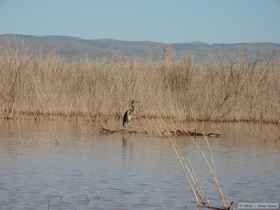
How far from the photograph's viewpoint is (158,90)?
21.1m

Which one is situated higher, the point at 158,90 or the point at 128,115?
the point at 158,90

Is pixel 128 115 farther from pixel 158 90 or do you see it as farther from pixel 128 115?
pixel 158 90

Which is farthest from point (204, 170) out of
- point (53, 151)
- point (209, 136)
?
point (209, 136)

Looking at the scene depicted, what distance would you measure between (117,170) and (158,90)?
29.4 feet

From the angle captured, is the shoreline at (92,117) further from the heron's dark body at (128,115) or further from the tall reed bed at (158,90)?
the heron's dark body at (128,115)

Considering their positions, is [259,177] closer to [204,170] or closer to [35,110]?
[204,170]

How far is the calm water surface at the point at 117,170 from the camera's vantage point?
973 cm

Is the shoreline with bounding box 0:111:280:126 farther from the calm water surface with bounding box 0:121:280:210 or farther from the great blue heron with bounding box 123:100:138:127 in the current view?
the calm water surface with bounding box 0:121:280:210

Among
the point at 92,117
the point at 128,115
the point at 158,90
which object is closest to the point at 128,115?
the point at 128,115

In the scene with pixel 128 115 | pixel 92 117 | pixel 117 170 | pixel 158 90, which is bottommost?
pixel 92 117

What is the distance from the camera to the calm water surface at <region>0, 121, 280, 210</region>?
9.73m

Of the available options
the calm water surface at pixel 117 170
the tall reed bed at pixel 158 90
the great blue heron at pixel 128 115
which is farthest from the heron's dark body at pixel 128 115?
the tall reed bed at pixel 158 90

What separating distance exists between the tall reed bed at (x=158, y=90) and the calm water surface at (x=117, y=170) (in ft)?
9.09

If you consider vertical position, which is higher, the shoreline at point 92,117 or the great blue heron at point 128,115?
the great blue heron at point 128,115
